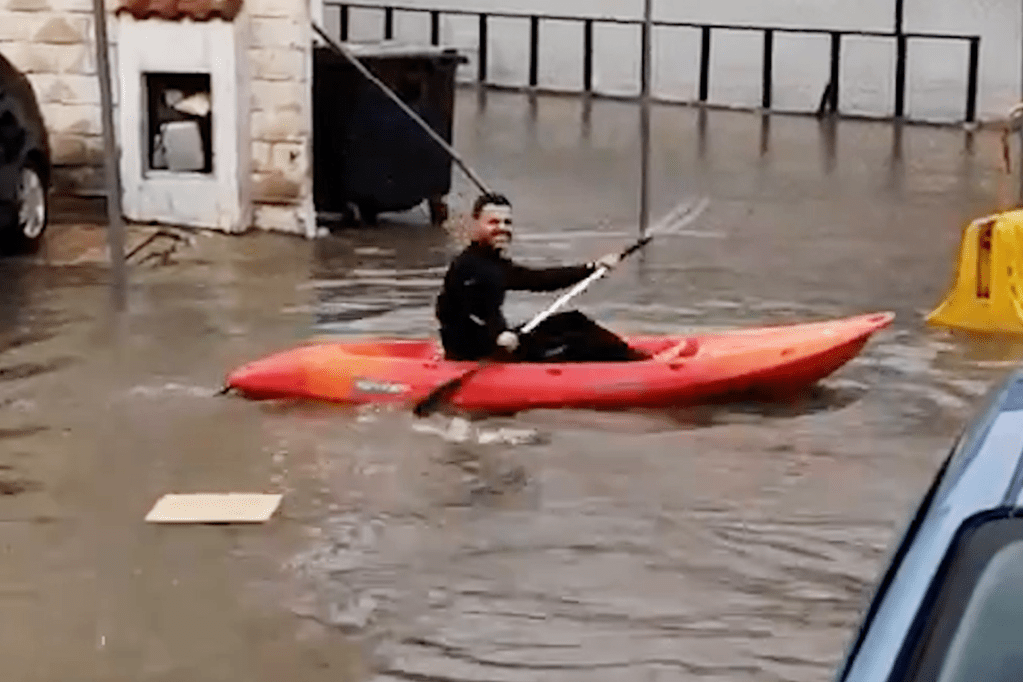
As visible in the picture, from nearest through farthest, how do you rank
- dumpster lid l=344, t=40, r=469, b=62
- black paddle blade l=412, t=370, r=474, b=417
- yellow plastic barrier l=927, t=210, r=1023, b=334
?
black paddle blade l=412, t=370, r=474, b=417 → yellow plastic barrier l=927, t=210, r=1023, b=334 → dumpster lid l=344, t=40, r=469, b=62

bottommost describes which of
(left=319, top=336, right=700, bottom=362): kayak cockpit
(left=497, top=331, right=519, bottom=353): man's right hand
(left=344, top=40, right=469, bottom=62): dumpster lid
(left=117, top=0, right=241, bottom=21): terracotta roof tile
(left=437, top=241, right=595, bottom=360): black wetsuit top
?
(left=319, top=336, right=700, bottom=362): kayak cockpit

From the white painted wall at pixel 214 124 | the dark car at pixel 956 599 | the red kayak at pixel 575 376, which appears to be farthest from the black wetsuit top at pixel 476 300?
the dark car at pixel 956 599

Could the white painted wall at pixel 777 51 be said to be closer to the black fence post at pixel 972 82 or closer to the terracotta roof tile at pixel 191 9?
the black fence post at pixel 972 82

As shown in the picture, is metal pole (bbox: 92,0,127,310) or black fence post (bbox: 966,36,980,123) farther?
black fence post (bbox: 966,36,980,123)

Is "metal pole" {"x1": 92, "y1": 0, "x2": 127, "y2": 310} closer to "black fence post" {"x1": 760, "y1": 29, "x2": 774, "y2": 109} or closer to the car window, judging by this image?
the car window

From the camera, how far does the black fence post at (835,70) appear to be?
91.7ft

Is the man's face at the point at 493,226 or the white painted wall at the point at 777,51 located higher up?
the man's face at the point at 493,226

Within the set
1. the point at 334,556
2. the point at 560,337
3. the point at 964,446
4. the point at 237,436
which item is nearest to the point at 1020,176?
the point at 560,337

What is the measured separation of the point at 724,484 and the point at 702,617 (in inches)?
66.3

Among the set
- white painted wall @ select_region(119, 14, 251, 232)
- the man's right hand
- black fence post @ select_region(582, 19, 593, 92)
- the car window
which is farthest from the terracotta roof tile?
black fence post @ select_region(582, 19, 593, 92)

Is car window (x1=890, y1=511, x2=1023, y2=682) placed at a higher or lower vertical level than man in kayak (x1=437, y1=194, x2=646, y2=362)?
higher

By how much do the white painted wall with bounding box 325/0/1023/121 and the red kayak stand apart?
1763cm

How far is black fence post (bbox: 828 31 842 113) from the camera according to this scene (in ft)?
91.7

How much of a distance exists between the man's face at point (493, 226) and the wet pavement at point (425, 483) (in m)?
0.94
